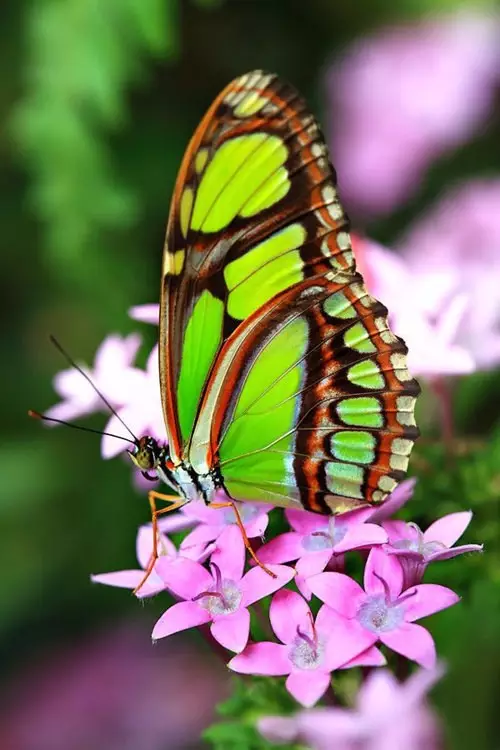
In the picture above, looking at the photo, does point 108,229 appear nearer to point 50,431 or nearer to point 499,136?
point 50,431

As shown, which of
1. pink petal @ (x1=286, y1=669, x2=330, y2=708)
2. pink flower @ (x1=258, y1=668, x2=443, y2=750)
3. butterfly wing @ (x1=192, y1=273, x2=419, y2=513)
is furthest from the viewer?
butterfly wing @ (x1=192, y1=273, x2=419, y2=513)

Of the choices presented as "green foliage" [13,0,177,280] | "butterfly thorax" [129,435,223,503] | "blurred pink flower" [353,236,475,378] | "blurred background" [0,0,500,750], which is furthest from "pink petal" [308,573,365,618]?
"green foliage" [13,0,177,280]

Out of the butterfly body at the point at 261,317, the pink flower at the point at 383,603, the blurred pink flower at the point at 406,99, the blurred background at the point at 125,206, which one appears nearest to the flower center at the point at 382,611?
the pink flower at the point at 383,603

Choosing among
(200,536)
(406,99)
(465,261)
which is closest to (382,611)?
(200,536)

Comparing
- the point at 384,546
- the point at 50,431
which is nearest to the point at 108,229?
the point at 50,431

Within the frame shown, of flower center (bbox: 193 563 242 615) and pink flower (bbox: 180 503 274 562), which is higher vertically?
pink flower (bbox: 180 503 274 562)

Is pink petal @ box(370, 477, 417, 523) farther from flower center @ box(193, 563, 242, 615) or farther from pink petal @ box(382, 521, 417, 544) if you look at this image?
flower center @ box(193, 563, 242, 615)

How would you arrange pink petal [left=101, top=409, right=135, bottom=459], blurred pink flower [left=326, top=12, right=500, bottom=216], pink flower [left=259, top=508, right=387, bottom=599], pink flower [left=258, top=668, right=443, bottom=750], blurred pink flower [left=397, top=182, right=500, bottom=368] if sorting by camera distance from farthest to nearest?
blurred pink flower [left=326, top=12, right=500, bottom=216] → blurred pink flower [left=397, top=182, right=500, bottom=368] → pink petal [left=101, top=409, right=135, bottom=459] → pink flower [left=259, top=508, right=387, bottom=599] → pink flower [left=258, top=668, right=443, bottom=750]

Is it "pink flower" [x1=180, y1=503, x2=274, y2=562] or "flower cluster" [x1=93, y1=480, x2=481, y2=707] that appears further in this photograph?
"pink flower" [x1=180, y1=503, x2=274, y2=562]
